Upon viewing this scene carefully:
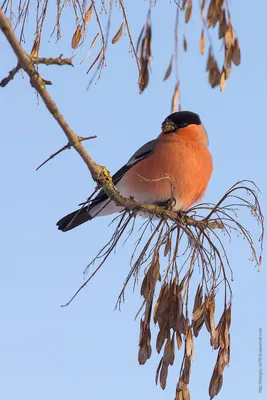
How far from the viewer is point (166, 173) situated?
389cm

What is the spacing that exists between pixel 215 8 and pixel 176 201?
1.91m

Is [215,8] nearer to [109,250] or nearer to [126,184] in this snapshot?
[109,250]

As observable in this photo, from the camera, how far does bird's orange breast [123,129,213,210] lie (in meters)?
3.86

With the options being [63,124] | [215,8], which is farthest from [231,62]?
[63,124]

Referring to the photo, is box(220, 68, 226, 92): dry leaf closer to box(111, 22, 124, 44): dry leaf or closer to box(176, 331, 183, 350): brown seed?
box(111, 22, 124, 44): dry leaf

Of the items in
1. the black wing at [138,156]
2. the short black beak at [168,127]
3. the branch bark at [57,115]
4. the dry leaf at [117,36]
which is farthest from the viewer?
the short black beak at [168,127]

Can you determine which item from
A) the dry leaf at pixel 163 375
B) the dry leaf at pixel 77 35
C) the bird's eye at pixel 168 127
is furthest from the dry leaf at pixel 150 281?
the bird's eye at pixel 168 127

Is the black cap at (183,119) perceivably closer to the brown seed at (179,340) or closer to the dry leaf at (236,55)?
the brown seed at (179,340)

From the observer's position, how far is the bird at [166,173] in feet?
12.7

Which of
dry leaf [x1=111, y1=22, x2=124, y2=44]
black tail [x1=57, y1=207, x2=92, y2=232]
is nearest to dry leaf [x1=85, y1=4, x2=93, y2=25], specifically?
dry leaf [x1=111, y1=22, x2=124, y2=44]

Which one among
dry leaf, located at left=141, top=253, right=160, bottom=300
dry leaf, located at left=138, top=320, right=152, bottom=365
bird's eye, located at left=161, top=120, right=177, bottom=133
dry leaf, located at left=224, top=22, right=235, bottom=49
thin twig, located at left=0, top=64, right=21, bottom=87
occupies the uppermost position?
bird's eye, located at left=161, top=120, right=177, bottom=133

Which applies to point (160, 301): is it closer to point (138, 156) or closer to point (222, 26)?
point (222, 26)

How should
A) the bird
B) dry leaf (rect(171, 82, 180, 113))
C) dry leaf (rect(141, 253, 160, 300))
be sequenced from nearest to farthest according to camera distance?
1. dry leaf (rect(171, 82, 180, 113))
2. dry leaf (rect(141, 253, 160, 300))
3. the bird

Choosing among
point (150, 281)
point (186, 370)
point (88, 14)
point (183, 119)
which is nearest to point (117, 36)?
point (88, 14)
